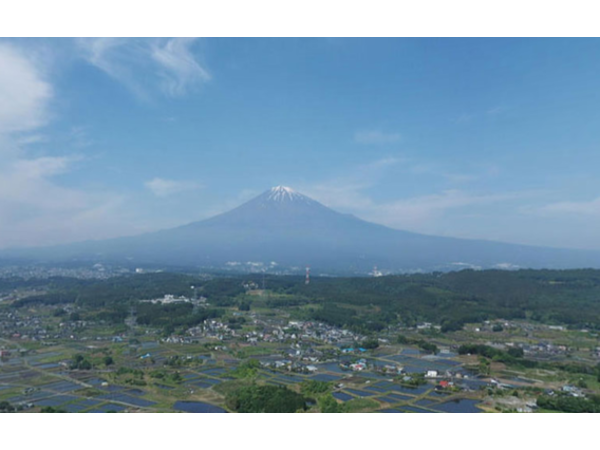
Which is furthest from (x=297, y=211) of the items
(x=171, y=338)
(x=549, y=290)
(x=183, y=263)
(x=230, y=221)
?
(x=171, y=338)

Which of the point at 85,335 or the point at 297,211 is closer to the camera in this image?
the point at 85,335

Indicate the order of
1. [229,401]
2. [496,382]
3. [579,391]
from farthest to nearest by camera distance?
[496,382]
[579,391]
[229,401]

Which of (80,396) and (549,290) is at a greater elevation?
(549,290)

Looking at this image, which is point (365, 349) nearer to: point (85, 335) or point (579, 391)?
point (579, 391)

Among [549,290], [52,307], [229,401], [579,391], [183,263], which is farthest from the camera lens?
[183,263]

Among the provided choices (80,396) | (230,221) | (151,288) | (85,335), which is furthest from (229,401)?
(230,221)

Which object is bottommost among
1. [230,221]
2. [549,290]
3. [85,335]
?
[85,335]
